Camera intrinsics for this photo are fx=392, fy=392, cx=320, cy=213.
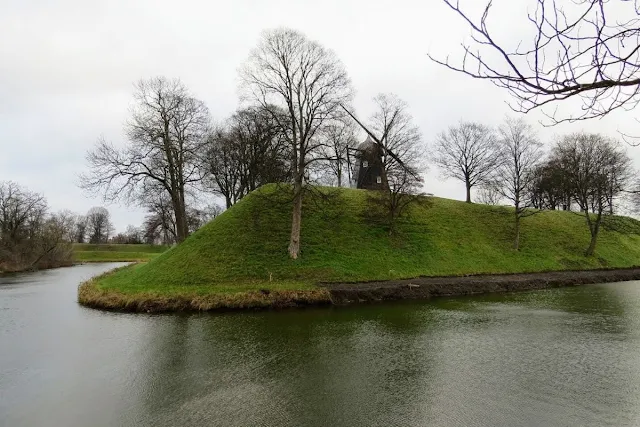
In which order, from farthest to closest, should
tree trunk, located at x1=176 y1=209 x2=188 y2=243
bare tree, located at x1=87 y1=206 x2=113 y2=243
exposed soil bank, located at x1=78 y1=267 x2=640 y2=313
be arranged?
bare tree, located at x1=87 y1=206 x2=113 y2=243
tree trunk, located at x1=176 y1=209 x2=188 y2=243
exposed soil bank, located at x1=78 y1=267 x2=640 y2=313

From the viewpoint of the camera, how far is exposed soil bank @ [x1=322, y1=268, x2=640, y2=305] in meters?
21.5

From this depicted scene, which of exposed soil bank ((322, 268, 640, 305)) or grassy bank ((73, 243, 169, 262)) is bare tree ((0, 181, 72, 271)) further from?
exposed soil bank ((322, 268, 640, 305))

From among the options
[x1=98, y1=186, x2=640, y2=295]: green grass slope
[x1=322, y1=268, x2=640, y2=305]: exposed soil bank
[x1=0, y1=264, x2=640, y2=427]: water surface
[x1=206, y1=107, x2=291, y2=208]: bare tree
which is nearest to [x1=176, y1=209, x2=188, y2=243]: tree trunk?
[x1=98, y1=186, x2=640, y2=295]: green grass slope

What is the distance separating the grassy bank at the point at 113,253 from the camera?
66.1 metres

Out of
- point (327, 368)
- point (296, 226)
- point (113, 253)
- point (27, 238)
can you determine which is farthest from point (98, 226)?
point (327, 368)

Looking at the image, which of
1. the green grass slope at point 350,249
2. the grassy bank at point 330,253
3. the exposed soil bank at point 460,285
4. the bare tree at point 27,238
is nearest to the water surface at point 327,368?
the grassy bank at point 330,253

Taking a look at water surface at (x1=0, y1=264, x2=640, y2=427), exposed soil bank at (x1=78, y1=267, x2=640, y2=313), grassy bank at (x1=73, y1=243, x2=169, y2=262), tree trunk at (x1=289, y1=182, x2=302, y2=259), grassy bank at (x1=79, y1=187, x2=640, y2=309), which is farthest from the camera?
grassy bank at (x1=73, y1=243, x2=169, y2=262)

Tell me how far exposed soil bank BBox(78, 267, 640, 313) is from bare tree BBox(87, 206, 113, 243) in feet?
311

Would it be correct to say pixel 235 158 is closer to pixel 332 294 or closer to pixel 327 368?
pixel 332 294

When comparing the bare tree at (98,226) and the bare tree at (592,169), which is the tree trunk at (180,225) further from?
the bare tree at (98,226)

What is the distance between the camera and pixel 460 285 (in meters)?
23.9

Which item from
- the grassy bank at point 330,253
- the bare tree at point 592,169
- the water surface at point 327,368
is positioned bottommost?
the water surface at point 327,368

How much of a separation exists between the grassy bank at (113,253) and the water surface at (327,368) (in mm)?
48963

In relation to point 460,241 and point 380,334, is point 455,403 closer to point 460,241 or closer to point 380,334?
point 380,334
